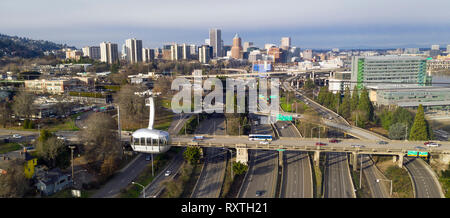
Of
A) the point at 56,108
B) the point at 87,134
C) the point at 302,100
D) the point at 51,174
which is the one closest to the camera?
the point at 51,174

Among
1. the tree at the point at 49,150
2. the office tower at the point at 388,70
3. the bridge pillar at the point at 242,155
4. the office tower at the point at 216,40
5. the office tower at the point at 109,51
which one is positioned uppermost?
the office tower at the point at 216,40

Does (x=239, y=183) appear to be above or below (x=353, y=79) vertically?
below

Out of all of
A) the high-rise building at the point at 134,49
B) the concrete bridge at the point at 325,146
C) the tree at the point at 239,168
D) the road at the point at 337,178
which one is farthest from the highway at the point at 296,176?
the high-rise building at the point at 134,49

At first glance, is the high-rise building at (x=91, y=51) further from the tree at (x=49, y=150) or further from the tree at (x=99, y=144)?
the tree at (x=49, y=150)

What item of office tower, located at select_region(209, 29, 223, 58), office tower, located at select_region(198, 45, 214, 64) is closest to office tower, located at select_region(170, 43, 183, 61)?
office tower, located at select_region(198, 45, 214, 64)

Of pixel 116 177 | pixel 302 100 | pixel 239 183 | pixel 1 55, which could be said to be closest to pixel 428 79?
pixel 302 100

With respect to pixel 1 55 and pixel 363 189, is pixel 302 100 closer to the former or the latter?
pixel 363 189
